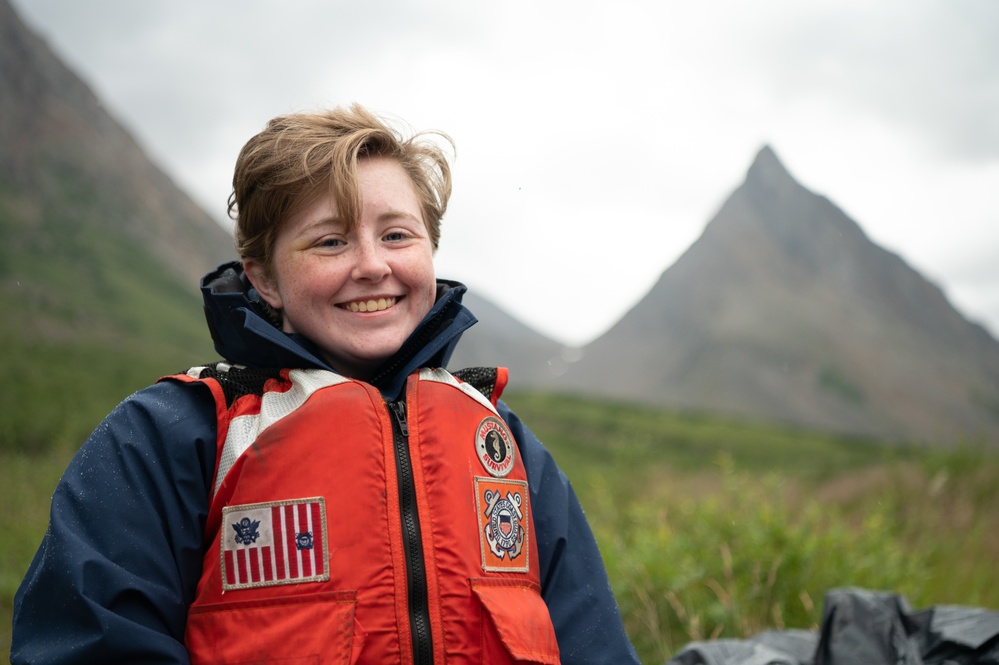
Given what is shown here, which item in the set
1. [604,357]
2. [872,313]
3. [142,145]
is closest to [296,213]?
[872,313]

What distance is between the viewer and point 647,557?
16.0 ft

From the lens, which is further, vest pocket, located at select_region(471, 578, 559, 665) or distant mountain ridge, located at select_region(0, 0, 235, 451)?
distant mountain ridge, located at select_region(0, 0, 235, 451)

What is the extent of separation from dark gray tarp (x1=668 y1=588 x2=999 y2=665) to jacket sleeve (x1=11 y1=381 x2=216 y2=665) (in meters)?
2.19

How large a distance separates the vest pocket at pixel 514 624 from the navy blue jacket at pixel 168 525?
0.19 m

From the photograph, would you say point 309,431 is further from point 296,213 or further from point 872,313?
point 872,313

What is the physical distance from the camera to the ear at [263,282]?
7.66 ft

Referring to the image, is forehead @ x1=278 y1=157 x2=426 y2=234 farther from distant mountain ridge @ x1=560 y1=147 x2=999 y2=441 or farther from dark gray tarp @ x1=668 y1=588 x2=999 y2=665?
distant mountain ridge @ x1=560 y1=147 x2=999 y2=441

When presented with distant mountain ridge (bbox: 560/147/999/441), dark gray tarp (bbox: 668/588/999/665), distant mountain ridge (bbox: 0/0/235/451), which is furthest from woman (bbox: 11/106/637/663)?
distant mountain ridge (bbox: 560/147/999/441)

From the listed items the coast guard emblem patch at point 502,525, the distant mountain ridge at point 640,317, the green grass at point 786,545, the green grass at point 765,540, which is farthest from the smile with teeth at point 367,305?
the distant mountain ridge at point 640,317

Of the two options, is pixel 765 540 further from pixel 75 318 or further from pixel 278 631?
pixel 75 318

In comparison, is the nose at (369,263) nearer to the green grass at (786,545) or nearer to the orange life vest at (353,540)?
the orange life vest at (353,540)

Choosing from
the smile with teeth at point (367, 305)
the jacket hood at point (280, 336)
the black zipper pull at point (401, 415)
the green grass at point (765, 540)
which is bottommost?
the green grass at point (765, 540)

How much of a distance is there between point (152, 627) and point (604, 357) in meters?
42.5

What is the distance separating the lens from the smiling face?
218cm
